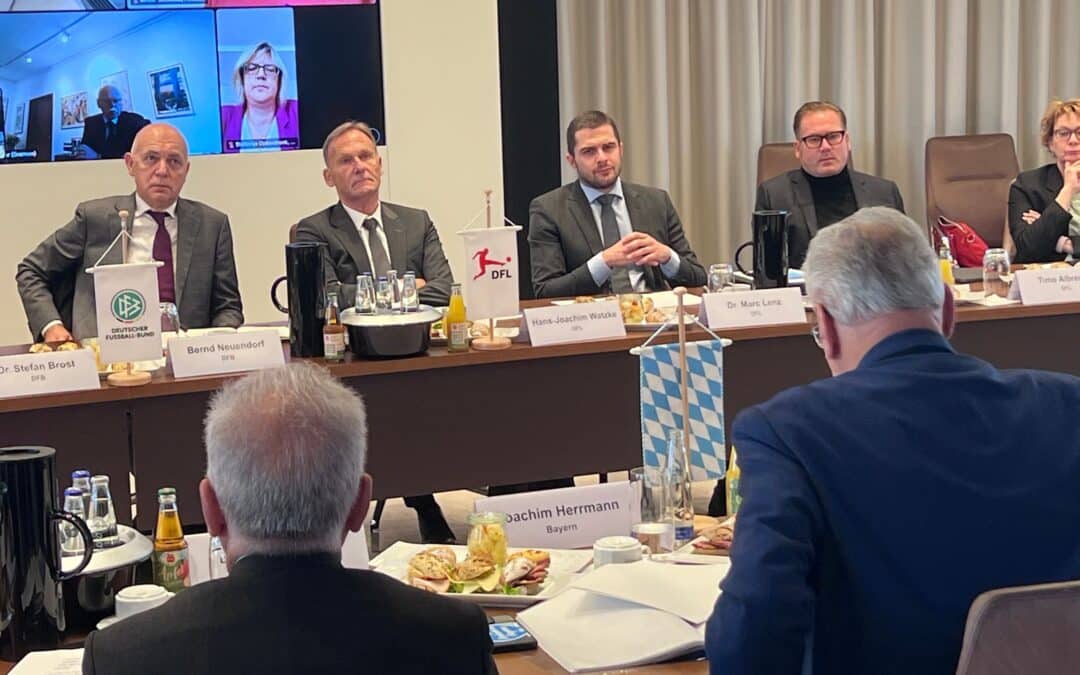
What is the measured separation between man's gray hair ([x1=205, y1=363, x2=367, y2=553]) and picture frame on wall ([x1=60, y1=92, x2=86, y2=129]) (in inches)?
176

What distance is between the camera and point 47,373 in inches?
133

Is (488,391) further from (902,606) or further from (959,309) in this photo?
(902,606)

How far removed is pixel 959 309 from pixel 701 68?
285cm

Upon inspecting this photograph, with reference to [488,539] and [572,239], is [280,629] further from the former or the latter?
[572,239]

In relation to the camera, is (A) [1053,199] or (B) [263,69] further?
(B) [263,69]

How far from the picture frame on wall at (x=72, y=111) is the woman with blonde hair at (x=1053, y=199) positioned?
351 centimetres

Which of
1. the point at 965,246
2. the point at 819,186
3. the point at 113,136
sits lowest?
the point at 965,246

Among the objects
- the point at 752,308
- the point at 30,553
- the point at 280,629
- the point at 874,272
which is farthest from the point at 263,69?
the point at 280,629

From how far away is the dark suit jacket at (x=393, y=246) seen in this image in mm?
4629

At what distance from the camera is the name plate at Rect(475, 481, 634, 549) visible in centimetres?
242

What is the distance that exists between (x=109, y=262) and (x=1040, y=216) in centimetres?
322

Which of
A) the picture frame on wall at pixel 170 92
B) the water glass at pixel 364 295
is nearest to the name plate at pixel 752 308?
the water glass at pixel 364 295

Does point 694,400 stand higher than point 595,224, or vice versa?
point 595,224

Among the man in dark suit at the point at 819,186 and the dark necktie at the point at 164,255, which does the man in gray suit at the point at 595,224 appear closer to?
the man in dark suit at the point at 819,186
